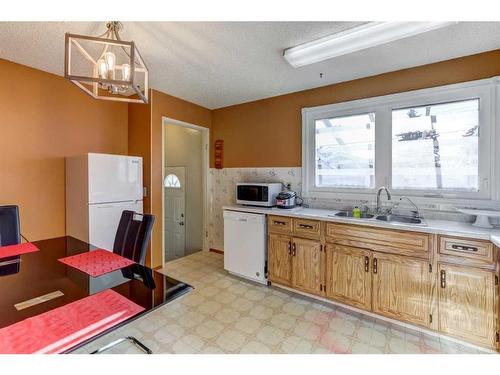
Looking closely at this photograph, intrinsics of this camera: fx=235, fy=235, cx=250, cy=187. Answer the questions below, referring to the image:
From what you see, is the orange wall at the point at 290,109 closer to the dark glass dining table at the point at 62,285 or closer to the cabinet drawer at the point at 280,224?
the cabinet drawer at the point at 280,224

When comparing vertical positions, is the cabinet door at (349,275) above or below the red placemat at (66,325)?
below

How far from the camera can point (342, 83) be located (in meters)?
2.82

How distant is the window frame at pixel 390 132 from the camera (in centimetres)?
208

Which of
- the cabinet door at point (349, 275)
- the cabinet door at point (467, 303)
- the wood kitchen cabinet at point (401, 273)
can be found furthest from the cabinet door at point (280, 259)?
the cabinet door at point (467, 303)

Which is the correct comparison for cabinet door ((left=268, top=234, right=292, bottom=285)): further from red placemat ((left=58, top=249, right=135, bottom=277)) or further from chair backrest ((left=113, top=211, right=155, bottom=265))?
red placemat ((left=58, top=249, right=135, bottom=277))

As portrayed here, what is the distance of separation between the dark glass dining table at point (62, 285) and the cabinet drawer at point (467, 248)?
1.95 m

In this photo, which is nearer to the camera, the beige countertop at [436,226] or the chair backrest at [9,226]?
the beige countertop at [436,226]

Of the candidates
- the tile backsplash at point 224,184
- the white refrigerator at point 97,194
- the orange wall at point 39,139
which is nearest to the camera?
the orange wall at point 39,139

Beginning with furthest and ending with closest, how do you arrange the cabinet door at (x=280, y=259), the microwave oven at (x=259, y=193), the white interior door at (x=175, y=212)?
1. the white interior door at (x=175, y=212)
2. the microwave oven at (x=259, y=193)
3. the cabinet door at (x=280, y=259)

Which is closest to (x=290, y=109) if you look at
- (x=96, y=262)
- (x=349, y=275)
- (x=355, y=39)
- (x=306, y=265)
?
(x=355, y=39)

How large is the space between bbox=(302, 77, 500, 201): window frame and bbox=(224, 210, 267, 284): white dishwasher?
32.1 inches

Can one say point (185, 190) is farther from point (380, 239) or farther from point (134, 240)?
point (380, 239)
